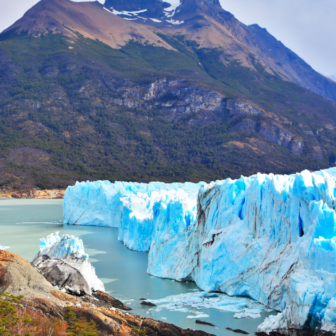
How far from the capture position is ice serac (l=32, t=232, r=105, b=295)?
9461mm

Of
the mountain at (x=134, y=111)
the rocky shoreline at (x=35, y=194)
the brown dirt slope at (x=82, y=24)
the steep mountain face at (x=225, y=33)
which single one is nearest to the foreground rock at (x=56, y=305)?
the rocky shoreline at (x=35, y=194)

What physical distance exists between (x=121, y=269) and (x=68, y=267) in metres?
5.59

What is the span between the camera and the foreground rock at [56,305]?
6781 mm

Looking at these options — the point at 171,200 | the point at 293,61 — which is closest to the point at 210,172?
the point at 171,200

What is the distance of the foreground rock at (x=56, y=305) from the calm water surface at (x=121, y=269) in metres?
1.49

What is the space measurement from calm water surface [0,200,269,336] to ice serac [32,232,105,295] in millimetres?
1452

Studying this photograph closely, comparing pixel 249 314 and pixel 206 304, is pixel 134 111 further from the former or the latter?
pixel 249 314

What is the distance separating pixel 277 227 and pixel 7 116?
74.2 m

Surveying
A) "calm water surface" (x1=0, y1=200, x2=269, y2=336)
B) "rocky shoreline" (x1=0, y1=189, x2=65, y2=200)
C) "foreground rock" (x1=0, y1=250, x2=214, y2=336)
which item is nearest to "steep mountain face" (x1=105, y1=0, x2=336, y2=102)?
"rocky shoreline" (x1=0, y1=189, x2=65, y2=200)

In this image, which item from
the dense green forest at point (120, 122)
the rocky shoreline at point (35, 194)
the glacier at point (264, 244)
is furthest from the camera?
the dense green forest at point (120, 122)

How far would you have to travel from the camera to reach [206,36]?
13538cm

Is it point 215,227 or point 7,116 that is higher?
point 7,116

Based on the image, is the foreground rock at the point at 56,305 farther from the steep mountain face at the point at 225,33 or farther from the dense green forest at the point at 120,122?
the steep mountain face at the point at 225,33

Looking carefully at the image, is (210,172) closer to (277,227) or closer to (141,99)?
(141,99)
